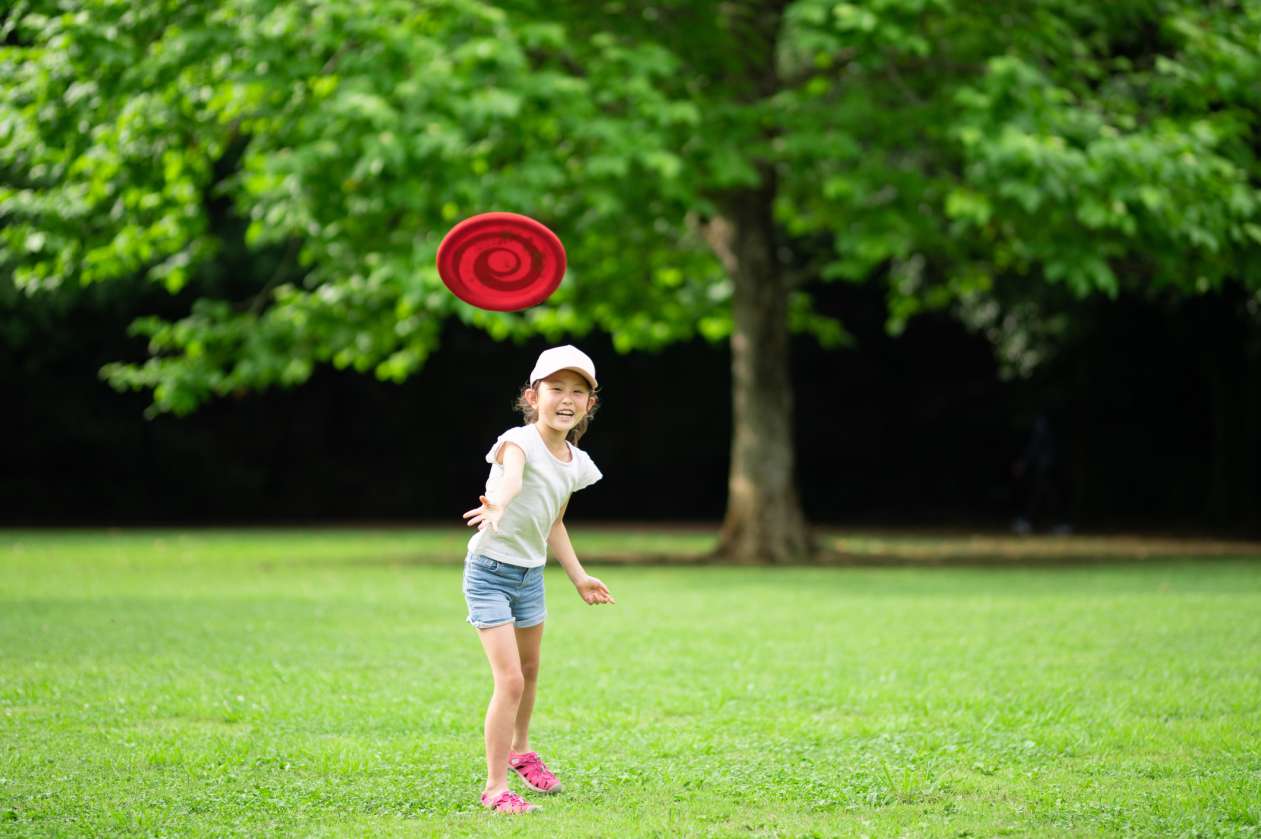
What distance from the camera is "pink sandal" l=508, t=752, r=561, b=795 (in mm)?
5547

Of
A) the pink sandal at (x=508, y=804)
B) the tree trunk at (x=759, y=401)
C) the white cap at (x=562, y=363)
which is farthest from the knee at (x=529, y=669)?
the tree trunk at (x=759, y=401)

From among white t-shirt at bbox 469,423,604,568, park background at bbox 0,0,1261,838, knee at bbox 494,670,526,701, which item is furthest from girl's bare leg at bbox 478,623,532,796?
white t-shirt at bbox 469,423,604,568

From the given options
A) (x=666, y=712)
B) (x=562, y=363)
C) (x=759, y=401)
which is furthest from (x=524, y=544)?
(x=759, y=401)

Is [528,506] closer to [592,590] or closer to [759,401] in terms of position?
[592,590]

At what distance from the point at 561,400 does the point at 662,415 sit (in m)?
23.7

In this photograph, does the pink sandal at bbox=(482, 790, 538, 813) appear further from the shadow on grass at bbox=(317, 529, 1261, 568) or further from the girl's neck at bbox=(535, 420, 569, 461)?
the shadow on grass at bbox=(317, 529, 1261, 568)

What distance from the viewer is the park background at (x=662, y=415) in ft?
20.3

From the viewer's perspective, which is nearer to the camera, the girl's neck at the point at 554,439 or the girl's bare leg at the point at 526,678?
the girl's neck at the point at 554,439

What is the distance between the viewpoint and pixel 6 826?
194 inches

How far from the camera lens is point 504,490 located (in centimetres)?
533

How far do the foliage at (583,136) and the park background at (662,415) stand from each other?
0.20 feet

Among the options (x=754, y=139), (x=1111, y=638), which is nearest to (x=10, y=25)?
(x=754, y=139)

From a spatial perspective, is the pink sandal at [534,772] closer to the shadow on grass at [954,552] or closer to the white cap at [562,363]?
the white cap at [562,363]

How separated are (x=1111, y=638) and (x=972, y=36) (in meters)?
8.24
